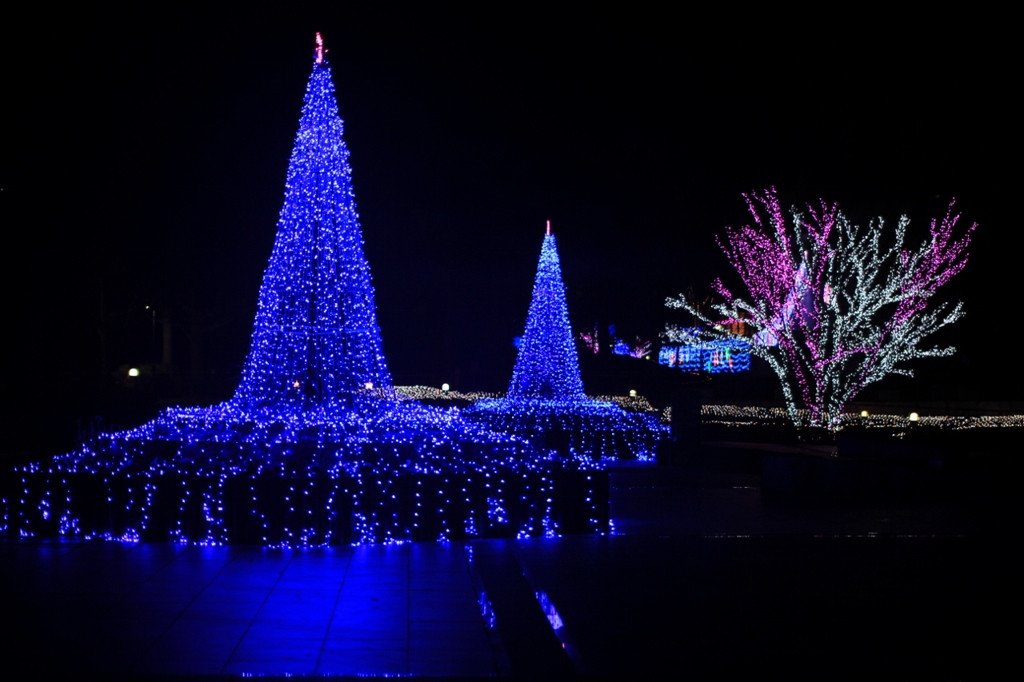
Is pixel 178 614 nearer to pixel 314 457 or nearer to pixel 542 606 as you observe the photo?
pixel 542 606

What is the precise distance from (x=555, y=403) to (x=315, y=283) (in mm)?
11029

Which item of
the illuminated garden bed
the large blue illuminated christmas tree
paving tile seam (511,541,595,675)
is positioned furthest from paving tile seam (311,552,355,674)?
the large blue illuminated christmas tree

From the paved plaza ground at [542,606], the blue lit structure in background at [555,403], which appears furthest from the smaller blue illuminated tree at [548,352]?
the paved plaza ground at [542,606]

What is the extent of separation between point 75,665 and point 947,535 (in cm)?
889

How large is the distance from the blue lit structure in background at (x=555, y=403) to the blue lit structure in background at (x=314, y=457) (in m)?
8.73

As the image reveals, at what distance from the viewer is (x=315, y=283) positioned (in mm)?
13406

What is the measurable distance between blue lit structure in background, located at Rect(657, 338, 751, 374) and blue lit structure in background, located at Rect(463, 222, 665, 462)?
20480 mm

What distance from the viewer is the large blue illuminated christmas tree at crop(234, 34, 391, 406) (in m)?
13.4

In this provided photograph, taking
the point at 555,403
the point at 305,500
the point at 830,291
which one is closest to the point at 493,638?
the point at 305,500

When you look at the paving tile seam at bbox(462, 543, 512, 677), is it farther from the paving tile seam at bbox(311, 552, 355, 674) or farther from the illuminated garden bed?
the illuminated garden bed

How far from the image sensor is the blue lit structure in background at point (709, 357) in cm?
4678

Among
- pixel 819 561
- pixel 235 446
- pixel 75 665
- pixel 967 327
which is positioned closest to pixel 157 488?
pixel 235 446

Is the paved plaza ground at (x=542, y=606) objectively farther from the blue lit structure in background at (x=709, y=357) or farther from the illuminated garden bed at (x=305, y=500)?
the blue lit structure in background at (x=709, y=357)

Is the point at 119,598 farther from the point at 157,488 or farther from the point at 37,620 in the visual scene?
the point at 157,488
